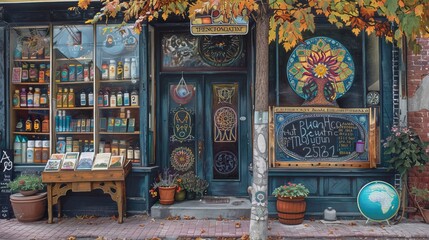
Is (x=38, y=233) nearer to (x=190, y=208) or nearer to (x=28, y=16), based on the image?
(x=190, y=208)

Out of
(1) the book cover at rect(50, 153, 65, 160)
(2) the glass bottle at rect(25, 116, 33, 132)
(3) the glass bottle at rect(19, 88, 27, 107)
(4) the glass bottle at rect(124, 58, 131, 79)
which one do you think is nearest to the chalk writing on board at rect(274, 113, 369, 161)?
(4) the glass bottle at rect(124, 58, 131, 79)

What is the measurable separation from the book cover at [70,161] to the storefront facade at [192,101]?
47 centimetres

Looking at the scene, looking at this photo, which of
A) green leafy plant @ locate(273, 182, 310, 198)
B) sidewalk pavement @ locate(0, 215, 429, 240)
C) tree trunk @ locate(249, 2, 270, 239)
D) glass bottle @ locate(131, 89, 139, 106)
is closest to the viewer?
tree trunk @ locate(249, 2, 270, 239)

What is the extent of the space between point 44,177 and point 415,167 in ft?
21.0

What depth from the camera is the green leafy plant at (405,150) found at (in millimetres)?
6918

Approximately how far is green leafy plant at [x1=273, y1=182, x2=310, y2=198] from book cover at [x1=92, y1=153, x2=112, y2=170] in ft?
9.54

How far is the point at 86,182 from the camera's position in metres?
7.12

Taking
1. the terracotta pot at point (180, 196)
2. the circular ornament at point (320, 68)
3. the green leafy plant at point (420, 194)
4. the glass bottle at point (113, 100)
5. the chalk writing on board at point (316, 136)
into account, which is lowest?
the terracotta pot at point (180, 196)

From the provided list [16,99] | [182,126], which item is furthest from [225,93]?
[16,99]

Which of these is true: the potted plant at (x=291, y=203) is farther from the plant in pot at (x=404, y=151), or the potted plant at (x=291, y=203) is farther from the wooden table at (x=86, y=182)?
the wooden table at (x=86, y=182)

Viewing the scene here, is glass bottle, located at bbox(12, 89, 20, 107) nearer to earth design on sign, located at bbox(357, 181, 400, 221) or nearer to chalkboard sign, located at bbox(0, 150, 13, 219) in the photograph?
chalkboard sign, located at bbox(0, 150, 13, 219)

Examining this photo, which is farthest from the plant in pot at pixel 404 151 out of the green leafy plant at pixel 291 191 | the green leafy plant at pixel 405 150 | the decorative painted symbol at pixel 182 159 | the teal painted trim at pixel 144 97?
the teal painted trim at pixel 144 97

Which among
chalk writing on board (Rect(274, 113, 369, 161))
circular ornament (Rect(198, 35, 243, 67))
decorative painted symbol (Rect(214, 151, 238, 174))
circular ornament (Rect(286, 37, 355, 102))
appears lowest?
decorative painted symbol (Rect(214, 151, 238, 174))

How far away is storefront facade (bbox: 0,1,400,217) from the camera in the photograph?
7.48 meters
